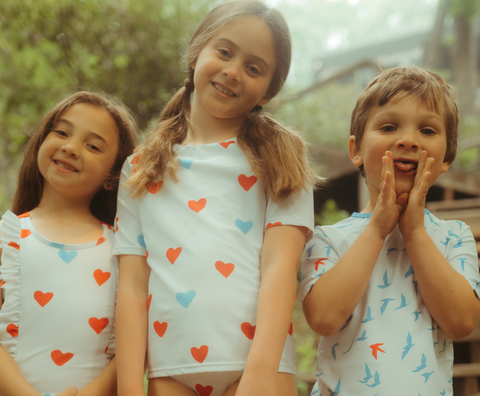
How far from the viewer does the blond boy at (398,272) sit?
1405 mm

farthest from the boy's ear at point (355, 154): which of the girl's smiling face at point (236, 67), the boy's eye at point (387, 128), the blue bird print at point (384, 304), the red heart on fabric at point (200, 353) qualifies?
the red heart on fabric at point (200, 353)

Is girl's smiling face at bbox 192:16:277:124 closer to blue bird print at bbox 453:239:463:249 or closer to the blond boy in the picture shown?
the blond boy

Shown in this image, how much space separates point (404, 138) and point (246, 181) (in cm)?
51

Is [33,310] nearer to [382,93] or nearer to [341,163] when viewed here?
[382,93]

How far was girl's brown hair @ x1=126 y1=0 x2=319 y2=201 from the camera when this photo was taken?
1.51 m

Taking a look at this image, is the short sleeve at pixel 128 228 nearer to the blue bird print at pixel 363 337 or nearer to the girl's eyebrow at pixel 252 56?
the girl's eyebrow at pixel 252 56

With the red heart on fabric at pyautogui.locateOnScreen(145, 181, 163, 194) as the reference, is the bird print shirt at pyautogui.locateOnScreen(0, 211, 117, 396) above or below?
below

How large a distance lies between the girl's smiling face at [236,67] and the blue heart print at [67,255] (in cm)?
72

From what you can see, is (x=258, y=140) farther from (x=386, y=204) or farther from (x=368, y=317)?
(x=368, y=317)

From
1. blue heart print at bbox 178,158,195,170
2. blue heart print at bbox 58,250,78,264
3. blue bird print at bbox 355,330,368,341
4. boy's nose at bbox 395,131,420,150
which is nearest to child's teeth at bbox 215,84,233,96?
blue heart print at bbox 178,158,195,170

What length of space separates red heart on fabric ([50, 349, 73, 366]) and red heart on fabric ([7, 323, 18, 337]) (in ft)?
0.47

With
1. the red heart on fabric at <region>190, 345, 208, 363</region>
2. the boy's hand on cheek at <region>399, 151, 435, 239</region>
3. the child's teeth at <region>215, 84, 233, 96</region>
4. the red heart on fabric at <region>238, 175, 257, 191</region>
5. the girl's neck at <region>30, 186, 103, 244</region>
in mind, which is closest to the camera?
the red heart on fabric at <region>190, 345, 208, 363</region>

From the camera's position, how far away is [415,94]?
5.08 ft

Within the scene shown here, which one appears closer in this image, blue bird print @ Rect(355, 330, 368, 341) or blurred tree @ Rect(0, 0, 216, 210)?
blue bird print @ Rect(355, 330, 368, 341)
